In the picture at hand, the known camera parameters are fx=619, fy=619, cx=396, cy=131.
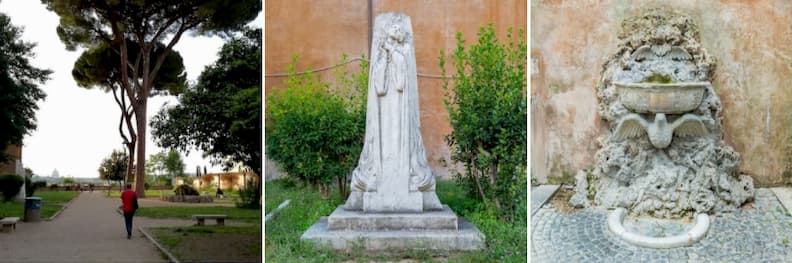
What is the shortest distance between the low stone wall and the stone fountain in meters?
3.55

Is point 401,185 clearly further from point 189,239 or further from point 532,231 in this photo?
point 189,239

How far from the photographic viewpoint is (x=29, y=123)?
6.00 metres

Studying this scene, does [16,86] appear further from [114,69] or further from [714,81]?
[714,81]

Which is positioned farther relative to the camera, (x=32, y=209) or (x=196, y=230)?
(x=32, y=209)

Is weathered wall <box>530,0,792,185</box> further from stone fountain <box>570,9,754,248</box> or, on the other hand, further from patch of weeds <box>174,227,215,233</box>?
patch of weeds <box>174,227,215,233</box>

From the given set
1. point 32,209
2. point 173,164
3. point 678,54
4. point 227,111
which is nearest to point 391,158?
point 227,111

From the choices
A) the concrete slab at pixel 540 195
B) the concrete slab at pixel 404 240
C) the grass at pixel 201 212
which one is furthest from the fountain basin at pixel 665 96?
the grass at pixel 201 212

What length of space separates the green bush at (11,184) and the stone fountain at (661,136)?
537 cm

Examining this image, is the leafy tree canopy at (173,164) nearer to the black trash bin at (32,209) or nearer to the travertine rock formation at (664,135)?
the black trash bin at (32,209)

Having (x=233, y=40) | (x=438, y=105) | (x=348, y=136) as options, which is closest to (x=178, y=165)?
(x=233, y=40)

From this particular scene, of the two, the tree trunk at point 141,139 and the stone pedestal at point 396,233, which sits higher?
the tree trunk at point 141,139

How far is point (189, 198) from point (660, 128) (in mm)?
4423

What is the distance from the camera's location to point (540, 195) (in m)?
6.12

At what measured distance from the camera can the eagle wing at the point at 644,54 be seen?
6.01 meters
